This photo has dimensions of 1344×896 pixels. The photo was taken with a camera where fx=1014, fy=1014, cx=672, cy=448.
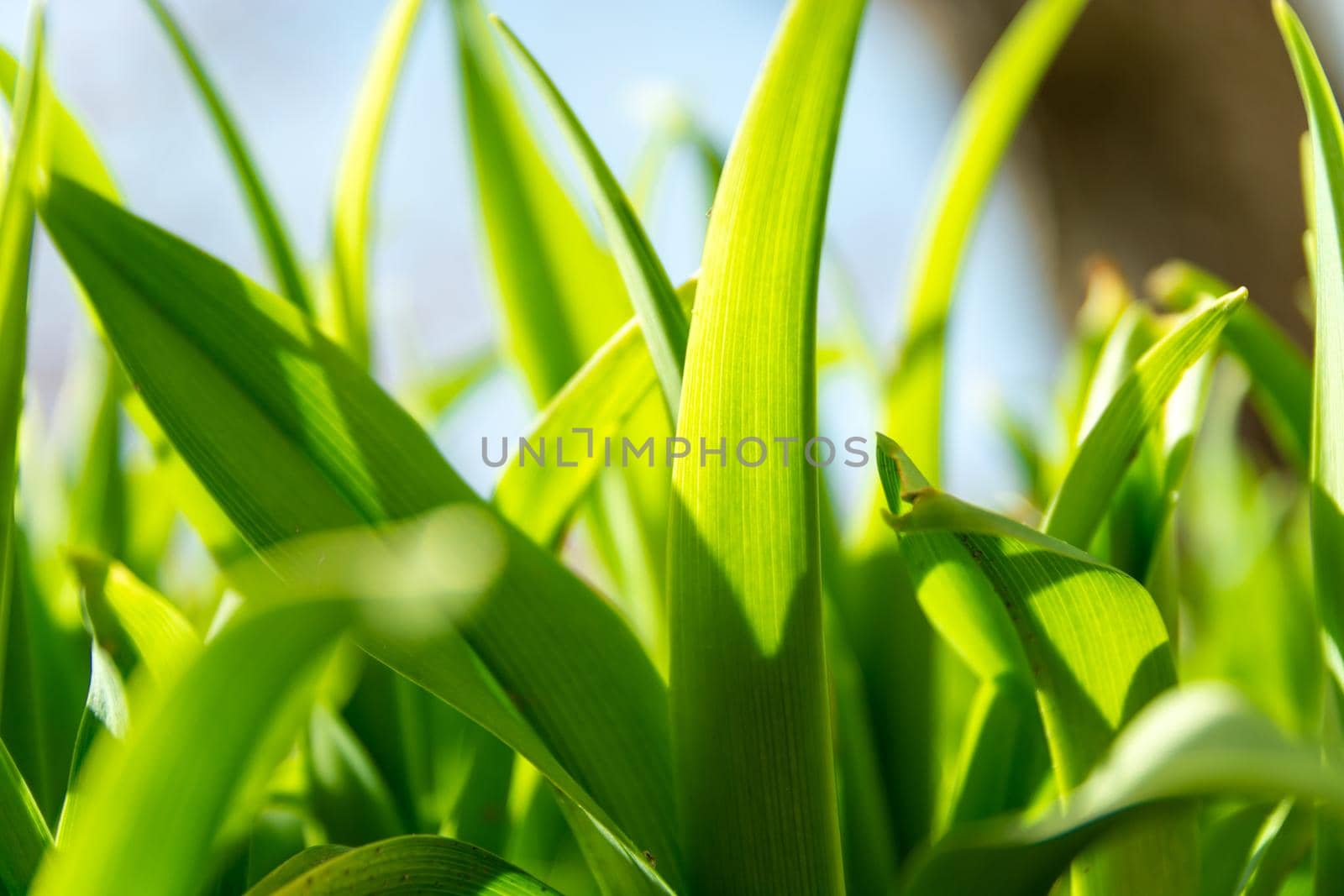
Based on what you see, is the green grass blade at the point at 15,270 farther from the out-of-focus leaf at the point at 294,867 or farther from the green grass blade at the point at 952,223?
the green grass blade at the point at 952,223

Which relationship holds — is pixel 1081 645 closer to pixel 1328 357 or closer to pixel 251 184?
pixel 1328 357

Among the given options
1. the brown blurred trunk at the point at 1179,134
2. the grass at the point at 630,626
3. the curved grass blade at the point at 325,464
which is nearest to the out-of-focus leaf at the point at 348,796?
the grass at the point at 630,626

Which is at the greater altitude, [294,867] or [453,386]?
[453,386]

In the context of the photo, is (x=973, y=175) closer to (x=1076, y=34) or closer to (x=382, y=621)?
Answer: (x=382, y=621)

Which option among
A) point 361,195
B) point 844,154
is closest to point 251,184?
point 361,195

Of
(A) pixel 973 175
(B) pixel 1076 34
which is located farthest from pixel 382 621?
(B) pixel 1076 34

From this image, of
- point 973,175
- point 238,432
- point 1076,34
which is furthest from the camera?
point 1076,34

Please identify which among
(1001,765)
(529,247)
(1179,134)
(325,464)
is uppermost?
(1179,134)
